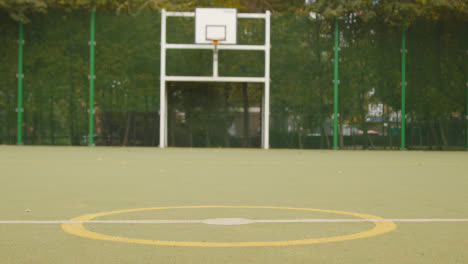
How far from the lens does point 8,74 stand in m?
17.1

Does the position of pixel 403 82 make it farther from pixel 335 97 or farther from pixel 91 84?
pixel 91 84

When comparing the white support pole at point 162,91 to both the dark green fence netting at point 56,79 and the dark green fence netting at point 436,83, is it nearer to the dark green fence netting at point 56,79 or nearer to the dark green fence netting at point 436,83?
the dark green fence netting at point 56,79

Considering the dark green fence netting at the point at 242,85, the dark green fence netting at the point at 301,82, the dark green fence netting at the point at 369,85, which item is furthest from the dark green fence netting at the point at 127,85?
the dark green fence netting at the point at 369,85

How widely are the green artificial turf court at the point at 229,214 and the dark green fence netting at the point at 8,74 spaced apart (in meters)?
9.09

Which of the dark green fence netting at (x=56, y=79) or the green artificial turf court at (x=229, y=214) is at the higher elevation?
the dark green fence netting at (x=56, y=79)

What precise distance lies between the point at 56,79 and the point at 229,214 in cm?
1357

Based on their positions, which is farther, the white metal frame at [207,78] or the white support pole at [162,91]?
the white support pole at [162,91]

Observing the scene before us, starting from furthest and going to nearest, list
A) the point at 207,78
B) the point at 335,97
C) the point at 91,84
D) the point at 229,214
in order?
1. the point at 335,97
2. the point at 91,84
3. the point at 207,78
4. the point at 229,214

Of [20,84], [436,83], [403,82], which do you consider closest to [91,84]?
[20,84]

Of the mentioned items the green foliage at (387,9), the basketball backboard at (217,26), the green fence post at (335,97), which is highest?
the green foliage at (387,9)

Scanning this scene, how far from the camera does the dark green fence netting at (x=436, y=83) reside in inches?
693

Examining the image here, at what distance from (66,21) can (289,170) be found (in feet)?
33.6

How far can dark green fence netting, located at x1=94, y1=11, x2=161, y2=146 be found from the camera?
17141 mm

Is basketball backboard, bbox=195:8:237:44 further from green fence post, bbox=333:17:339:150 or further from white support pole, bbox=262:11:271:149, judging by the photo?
green fence post, bbox=333:17:339:150
